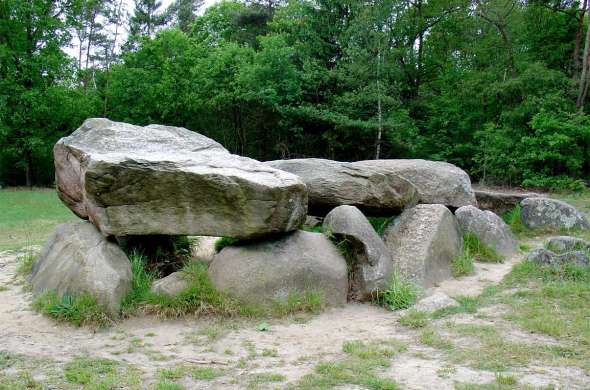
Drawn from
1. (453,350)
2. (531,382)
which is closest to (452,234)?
(453,350)

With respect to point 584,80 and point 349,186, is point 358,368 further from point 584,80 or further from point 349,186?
point 584,80

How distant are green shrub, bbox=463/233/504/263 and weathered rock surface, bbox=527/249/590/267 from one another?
67 cm

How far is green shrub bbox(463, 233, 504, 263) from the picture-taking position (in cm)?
872

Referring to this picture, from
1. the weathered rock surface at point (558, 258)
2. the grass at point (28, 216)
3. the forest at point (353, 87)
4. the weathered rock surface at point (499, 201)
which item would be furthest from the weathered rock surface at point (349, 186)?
the forest at point (353, 87)

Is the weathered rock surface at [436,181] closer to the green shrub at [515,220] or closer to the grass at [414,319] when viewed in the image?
→ the green shrub at [515,220]

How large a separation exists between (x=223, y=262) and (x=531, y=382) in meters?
3.59

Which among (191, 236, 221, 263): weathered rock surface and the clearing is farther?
(191, 236, 221, 263): weathered rock surface

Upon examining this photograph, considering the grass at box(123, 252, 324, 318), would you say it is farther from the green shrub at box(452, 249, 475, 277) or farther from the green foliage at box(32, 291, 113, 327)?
the green shrub at box(452, 249, 475, 277)

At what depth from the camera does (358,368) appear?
15.3 ft

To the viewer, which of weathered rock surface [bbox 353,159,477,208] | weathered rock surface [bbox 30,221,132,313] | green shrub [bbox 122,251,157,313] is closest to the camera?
weathered rock surface [bbox 30,221,132,313]

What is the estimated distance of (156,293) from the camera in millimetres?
6340

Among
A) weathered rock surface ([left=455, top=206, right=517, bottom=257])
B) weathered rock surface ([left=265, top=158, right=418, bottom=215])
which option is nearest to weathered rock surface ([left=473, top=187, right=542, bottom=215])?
weathered rock surface ([left=455, top=206, right=517, bottom=257])

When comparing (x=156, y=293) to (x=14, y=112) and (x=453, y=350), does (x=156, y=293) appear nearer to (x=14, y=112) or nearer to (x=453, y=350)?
(x=453, y=350)

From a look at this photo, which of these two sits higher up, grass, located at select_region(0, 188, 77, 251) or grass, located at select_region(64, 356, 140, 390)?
grass, located at select_region(64, 356, 140, 390)
